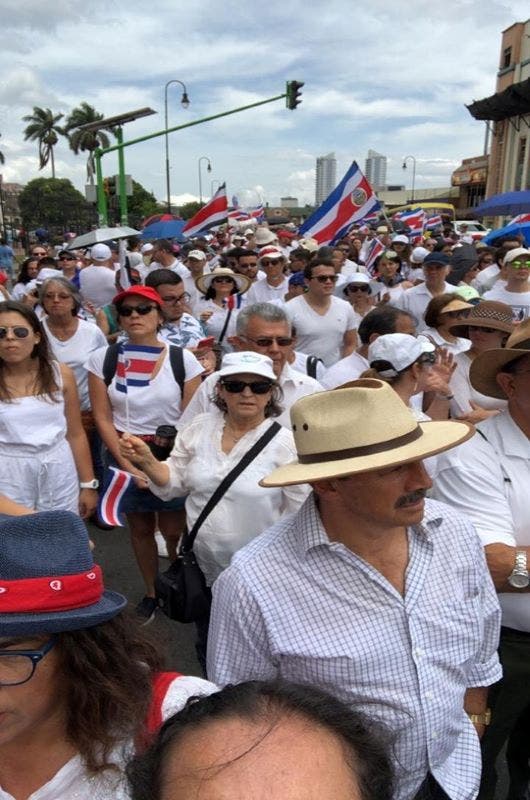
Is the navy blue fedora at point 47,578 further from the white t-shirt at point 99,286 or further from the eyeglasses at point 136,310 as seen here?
the white t-shirt at point 99,286

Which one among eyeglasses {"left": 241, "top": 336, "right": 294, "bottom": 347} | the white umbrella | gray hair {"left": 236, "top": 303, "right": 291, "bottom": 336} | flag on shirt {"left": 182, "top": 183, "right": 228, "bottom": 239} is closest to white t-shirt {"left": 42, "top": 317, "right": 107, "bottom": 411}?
gray hair {"left": 236, "top": 303, "right": 291, "bottom": 336}

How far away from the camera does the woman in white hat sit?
6.12 metres

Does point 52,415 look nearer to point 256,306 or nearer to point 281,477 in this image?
point 256,306

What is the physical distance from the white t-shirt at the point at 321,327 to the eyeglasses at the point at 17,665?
436cm

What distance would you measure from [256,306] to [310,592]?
221 cm

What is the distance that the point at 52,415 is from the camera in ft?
11.3

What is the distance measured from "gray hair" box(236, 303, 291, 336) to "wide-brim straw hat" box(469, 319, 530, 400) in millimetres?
1455

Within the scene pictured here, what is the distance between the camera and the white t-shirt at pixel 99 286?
26.4 ft

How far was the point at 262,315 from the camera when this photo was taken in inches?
138

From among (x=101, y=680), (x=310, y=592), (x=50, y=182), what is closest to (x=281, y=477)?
(x=310, y=592)

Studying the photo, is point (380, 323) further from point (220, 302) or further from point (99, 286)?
point (99, 286)

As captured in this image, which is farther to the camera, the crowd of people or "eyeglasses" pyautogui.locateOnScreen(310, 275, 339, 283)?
"eyeglasses" pyautogui.locateOnScreen(310, 275, 339, 283)

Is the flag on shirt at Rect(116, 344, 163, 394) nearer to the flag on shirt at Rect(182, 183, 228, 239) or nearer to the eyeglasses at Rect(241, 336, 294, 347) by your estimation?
the eyeglasses at Rect(241, 336, 294, 347)

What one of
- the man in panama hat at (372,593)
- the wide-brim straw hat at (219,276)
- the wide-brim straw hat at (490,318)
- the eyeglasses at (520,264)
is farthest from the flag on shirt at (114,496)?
the eyeglasses at (520,264)
